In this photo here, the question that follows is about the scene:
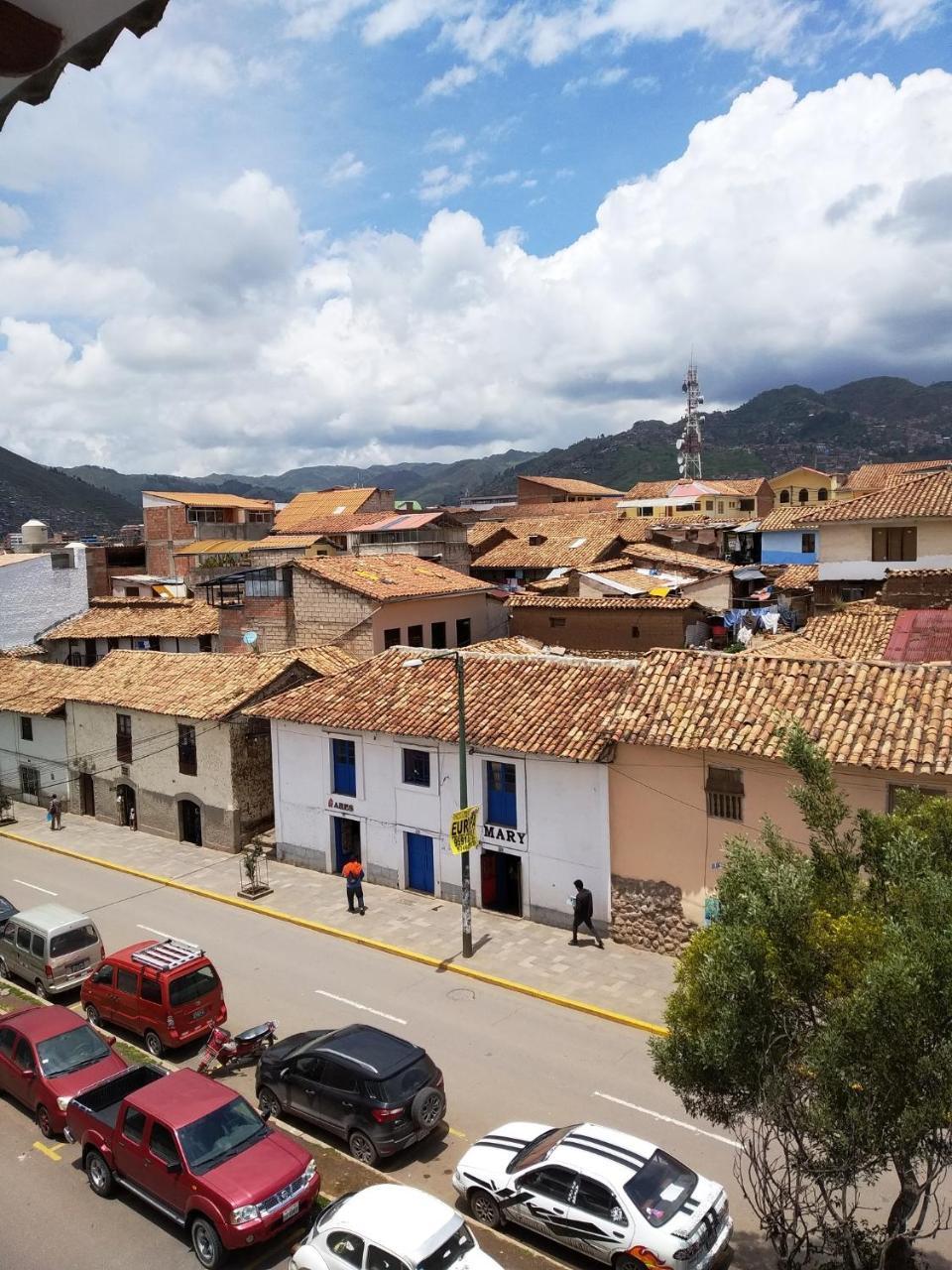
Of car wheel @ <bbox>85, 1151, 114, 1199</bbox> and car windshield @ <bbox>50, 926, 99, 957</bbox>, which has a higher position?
car windshield @ <bbox>50, 926, 99, 957</bbox>

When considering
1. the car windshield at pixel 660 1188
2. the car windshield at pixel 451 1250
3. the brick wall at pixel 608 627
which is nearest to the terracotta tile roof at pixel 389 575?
the brick wall at pixel 608 627

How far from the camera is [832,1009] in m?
7.64

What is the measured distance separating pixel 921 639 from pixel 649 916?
34.0ft

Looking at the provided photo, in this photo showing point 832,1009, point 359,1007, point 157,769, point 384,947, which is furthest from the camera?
point 157,769

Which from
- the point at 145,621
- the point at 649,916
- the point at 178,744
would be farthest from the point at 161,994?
the point at 145,621

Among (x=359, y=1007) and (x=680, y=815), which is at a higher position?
(x=680, y=815)

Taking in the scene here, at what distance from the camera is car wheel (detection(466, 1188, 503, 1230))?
12297mm

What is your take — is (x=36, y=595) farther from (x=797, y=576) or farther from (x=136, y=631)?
(x=797, y=576)

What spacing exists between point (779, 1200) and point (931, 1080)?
2703mm

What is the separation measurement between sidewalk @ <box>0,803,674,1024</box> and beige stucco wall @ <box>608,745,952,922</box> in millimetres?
1945

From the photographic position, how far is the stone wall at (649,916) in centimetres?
2080

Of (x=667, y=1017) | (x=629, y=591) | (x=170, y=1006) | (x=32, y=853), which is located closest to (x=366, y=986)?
(x=170, y=1006)

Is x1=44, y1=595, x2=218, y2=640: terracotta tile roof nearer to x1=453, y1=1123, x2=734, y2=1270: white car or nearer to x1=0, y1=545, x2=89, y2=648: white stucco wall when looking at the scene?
x1=0, y1=545, x2=89, y2=648: white stucco wall

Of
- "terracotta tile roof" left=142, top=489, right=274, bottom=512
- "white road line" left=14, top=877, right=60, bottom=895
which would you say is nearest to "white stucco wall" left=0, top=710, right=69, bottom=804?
"white road line" left=14, top=877, right=60, bottom=895
